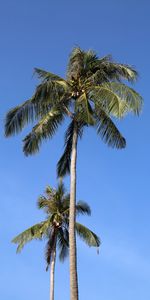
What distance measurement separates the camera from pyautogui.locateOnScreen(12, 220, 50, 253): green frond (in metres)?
39.6

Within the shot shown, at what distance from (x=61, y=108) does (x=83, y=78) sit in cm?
164

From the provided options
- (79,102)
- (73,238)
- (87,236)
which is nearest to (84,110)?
(79,102)

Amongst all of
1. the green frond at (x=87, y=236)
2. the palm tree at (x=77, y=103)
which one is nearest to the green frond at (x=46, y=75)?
the palm tree at (x=77, y=103)

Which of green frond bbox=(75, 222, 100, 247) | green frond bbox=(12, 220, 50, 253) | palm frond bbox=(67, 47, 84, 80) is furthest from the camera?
green frond bbox=(12, 220, 50, 253)

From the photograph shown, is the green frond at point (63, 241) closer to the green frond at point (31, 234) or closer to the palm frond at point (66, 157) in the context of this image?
the green frond at point (31, 234)

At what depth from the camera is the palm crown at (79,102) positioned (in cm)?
2605

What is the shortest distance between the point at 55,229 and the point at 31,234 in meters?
1.57

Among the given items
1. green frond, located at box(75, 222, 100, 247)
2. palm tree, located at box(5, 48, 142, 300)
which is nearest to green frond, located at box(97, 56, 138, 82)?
palm tree, located at box(5, 48, 142, 300)

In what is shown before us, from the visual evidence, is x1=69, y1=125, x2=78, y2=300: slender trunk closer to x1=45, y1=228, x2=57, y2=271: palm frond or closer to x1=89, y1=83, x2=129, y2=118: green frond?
x1=89, y1=83, x2=129, y2=118: green frond

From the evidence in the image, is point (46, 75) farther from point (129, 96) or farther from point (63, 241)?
point (63, 241)

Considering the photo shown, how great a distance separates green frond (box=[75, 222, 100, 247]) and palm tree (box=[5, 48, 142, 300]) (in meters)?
10.2

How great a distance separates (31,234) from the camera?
40062 millimetres

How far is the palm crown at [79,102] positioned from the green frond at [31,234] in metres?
11.6

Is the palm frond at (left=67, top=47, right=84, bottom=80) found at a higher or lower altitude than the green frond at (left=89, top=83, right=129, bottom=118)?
higher
